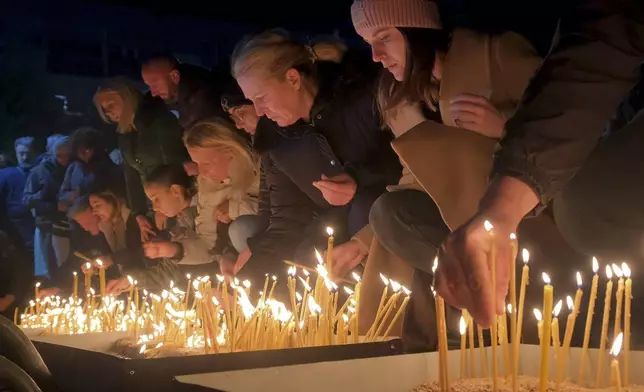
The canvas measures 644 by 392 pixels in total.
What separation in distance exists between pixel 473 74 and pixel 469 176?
0.28 metres

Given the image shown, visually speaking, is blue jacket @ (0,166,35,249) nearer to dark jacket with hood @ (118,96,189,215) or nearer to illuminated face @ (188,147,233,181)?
dark jacket with hood @ (118,96,189,215)

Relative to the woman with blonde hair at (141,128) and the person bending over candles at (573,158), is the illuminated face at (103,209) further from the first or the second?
the person bending over candles at (573,158)

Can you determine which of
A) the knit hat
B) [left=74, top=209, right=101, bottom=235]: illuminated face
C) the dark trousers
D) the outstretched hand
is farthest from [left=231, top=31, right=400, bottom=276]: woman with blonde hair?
[left=74, top=209, right=101, bottom=235]: illuminated face

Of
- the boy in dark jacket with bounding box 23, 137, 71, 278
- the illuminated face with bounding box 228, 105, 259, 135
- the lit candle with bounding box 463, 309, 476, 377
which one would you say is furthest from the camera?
the boy in dark jacket with bounding box 23, 137, 71, 278

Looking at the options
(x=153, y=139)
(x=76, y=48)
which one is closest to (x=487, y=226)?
(x=153, y=139)

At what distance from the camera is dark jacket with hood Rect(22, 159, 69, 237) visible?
6.31 m

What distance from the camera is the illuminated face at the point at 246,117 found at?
3.66 m

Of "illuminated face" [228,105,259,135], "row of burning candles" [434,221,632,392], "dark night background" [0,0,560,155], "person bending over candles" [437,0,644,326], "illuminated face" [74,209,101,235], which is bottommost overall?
"row of burning candles" [434,221,632,392]

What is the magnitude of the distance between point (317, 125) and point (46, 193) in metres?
4.23

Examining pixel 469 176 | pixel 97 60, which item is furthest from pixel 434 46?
pixel 97 60

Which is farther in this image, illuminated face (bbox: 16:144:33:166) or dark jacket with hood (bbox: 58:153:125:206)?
illuminated face (bbox: 16:144:33:166)

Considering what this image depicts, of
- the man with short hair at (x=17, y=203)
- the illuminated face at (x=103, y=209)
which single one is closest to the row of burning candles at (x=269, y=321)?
the illuminated face at (x=103, y=209)

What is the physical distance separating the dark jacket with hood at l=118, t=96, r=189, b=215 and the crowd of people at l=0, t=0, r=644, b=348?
0.04 feet

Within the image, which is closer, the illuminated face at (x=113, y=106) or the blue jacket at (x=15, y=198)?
the illuminated face at (x=113, y=106)
